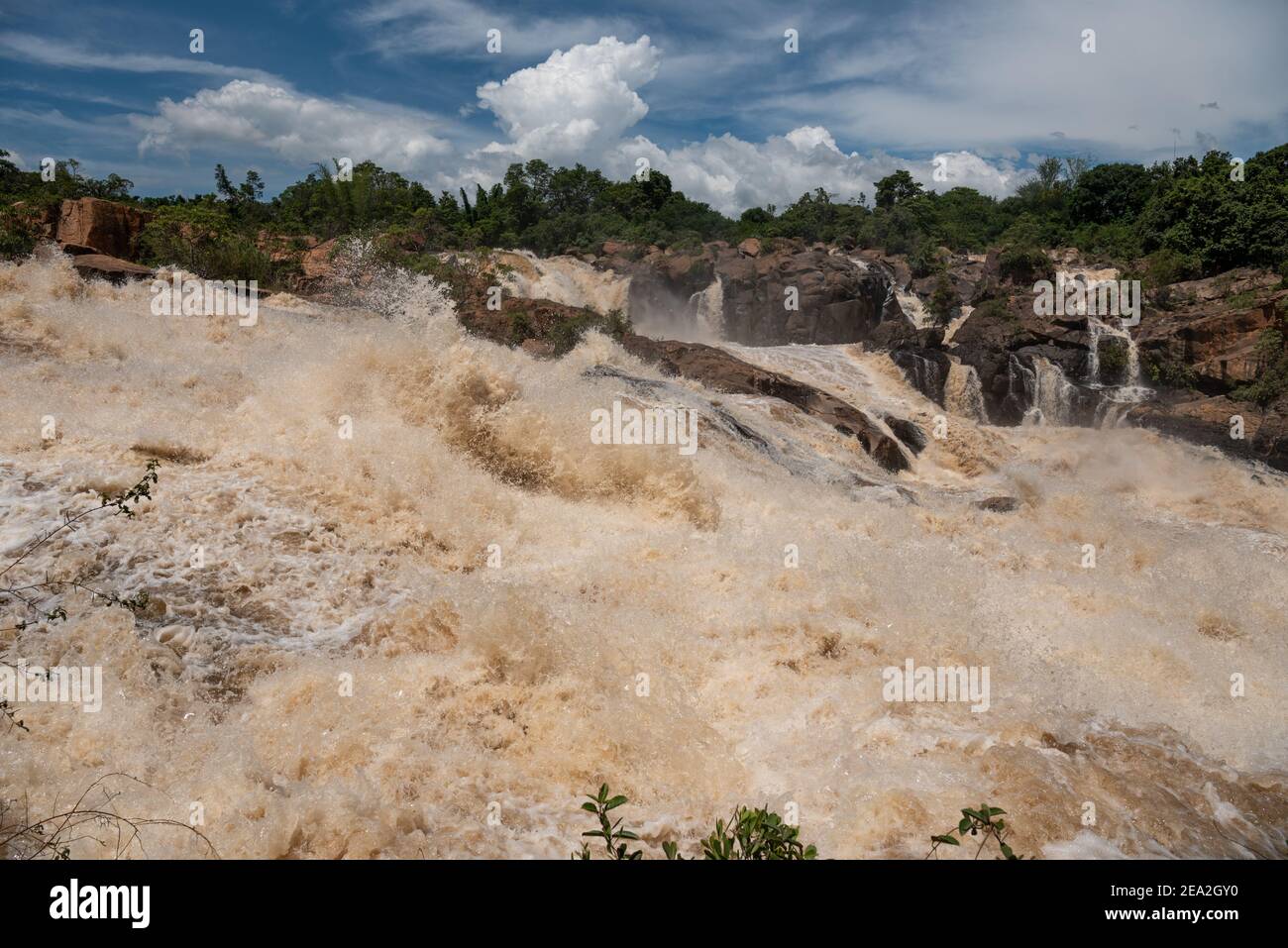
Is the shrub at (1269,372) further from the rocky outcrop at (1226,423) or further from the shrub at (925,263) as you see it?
the shrub at (925,263)

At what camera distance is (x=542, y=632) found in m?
5.62

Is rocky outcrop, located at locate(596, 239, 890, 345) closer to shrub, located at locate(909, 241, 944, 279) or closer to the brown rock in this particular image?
shrub, located at locate(909, 241, 944, 279)

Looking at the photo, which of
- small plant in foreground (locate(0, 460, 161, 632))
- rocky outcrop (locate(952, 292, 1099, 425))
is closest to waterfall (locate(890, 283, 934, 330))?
rocky outcrop (locate(952, 292, 1099, 425))

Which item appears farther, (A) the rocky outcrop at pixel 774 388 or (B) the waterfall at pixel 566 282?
(B) the waterfall at pixel 566 282

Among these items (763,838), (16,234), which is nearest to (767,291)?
(16,234)

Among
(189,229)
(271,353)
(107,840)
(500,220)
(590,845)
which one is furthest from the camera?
(500,220)

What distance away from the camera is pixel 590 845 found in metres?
3.95

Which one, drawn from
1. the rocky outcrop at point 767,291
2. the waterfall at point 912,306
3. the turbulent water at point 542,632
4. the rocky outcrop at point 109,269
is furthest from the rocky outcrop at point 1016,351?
the rocky outcrop at point 109,269

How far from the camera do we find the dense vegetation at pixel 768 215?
947 inches

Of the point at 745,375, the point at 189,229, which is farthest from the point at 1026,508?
the point at 189,229

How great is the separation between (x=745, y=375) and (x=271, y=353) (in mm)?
8488

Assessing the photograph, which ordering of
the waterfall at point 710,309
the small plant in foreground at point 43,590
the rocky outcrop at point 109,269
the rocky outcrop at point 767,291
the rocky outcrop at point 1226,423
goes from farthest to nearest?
the waterfall at point 710,309, the rocky outcrop at point 767,291, the rocky outcrop at point 1226,423, the rocky outcrop at point 109,269, the small plant in foreground at point 43,590

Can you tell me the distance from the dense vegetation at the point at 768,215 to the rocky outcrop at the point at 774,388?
10800 mm
